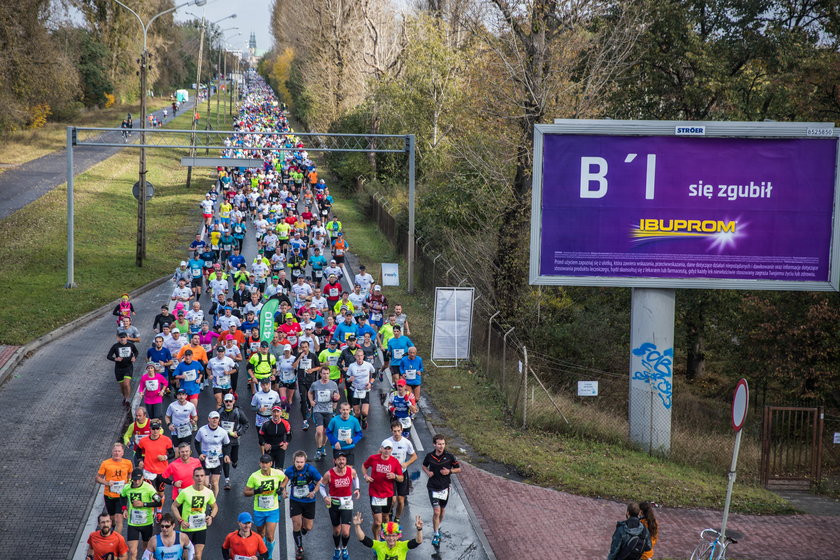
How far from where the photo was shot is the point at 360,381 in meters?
16.2

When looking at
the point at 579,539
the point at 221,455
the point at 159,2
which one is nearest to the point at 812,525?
the point at 579,539


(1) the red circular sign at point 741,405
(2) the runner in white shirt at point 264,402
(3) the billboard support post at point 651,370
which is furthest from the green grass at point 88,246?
(1) the red circular sign at point 741,405

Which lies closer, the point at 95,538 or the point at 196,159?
the point at 95,538

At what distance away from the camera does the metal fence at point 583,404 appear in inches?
690

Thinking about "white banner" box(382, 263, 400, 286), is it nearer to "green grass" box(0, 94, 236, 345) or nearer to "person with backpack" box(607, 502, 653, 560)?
"green grass" box(0, 94, 236, 345)

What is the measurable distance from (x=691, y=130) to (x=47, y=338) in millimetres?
16460

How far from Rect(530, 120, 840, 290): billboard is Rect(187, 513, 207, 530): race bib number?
8302mm

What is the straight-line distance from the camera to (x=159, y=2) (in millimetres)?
96438

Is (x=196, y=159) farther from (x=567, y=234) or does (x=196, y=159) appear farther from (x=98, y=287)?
(x=567, y=234)

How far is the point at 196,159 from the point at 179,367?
20153 millimetres

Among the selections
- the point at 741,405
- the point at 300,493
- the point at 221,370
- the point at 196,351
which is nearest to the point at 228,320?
the point at 196,351

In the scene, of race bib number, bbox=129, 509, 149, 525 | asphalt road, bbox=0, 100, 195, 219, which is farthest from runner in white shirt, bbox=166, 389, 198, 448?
asphalt road, bbox=0, 100, 195, 219

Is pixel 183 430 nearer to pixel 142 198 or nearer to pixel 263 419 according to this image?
pixel 263 419

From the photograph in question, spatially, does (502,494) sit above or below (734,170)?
below
